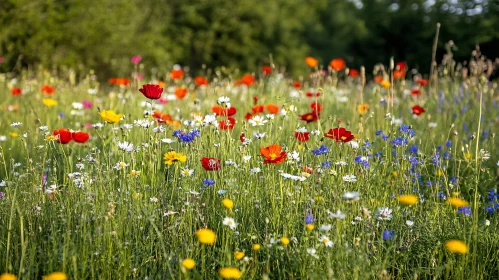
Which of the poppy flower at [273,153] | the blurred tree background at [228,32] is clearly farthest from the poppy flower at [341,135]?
the blurred tree background at [228,32]

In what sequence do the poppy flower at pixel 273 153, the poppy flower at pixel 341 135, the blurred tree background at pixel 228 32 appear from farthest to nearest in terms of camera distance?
the blurred tree background at pixel 228 32, the poppy flower at pixel 341 135, the poppy flower at pixel 273 153

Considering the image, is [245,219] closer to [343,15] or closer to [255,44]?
[255,44]

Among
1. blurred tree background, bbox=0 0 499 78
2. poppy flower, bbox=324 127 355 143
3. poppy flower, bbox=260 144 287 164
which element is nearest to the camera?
poppy flower, bbox=260 144 287 164

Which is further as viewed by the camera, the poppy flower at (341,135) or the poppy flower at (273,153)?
the poppy flower at (341,135)

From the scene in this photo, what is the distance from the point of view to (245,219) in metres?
2.39

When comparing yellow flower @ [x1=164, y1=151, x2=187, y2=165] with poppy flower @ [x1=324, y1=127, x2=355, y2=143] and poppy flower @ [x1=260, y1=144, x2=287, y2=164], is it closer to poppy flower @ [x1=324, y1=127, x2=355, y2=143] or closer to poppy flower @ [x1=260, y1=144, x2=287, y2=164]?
poppy flower @ [x1=260, y1=144, x2=287, y2=164]

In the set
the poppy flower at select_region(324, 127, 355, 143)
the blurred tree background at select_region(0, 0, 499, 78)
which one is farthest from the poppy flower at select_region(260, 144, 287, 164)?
the blurred tree background at select_region(0, 0, 499, 78)

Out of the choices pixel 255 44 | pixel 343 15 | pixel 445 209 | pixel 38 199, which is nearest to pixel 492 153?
pixel 445 209

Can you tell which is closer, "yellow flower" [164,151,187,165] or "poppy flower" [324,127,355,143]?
"yellow flower" [164,151,187,165]

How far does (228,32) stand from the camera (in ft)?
76.8

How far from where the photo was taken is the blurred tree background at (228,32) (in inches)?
527

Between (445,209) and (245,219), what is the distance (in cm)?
104

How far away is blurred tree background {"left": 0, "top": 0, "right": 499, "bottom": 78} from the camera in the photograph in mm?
13383

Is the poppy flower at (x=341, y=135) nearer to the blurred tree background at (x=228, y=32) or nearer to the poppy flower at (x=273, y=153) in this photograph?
the poppy flower at (x=273, y=153)
